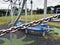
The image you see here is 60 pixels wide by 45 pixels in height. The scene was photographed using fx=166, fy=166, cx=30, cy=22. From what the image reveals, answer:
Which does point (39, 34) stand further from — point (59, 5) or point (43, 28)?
point (59, 5)

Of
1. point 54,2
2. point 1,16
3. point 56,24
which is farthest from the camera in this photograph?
point 54,2

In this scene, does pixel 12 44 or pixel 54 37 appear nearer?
pixel 12 44

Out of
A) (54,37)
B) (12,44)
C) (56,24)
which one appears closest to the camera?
(12,44)

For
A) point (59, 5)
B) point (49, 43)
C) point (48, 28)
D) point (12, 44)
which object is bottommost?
point (49, 43)

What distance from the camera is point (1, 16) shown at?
283cm

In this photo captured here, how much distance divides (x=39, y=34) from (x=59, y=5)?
2.57 ft

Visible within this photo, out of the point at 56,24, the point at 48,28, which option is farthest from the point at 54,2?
the point at 48,28

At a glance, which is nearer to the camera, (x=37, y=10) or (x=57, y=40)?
(x=57, y=40)

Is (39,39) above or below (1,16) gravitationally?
below

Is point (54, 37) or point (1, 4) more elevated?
point (1, 4)

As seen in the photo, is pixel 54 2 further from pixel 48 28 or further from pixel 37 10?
pixel 48 28

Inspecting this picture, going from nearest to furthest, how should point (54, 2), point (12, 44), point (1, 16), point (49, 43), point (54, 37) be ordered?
point (12, 44) < point (49, 43) < point (54, 37) < point (1, 16) < point (54, 2)

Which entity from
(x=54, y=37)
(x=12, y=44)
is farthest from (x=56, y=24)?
(x=12, y=44)

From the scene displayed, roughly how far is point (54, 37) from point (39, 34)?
0.74 ft
